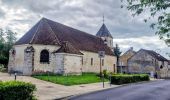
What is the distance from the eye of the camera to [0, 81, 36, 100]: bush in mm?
12477

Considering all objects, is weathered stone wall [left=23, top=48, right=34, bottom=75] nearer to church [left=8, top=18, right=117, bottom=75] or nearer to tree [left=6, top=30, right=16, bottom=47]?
church [left=8, top=18, right=117, bottom=75]

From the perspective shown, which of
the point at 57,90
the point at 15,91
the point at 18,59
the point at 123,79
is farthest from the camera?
the point at 18,59

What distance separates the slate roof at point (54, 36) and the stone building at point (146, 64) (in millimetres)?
22657

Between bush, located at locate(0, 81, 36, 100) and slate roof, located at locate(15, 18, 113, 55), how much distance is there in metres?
28.6

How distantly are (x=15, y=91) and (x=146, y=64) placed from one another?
6587cm

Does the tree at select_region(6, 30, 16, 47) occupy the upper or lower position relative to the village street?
upper

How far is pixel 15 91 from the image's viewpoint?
42.7 ft

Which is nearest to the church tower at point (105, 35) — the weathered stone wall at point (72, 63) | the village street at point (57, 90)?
the weathered stone wall at point (72, 63)

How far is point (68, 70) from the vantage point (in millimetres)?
42406

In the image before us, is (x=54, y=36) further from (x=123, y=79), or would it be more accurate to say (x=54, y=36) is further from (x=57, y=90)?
(x=57, y=90)

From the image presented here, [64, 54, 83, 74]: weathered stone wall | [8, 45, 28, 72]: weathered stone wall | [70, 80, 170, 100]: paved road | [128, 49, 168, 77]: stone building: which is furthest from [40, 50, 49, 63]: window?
[128, 49, 168, 77]: stone building

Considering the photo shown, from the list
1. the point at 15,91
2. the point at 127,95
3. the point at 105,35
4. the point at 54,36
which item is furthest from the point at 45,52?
the point at 15,91

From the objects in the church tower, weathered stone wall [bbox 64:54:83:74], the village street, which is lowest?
the village street

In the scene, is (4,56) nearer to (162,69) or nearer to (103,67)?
(103,67)
